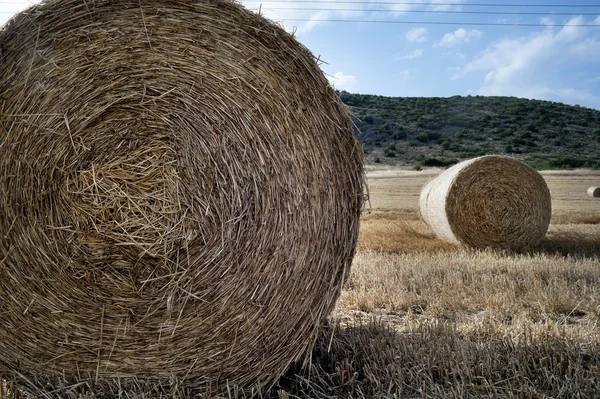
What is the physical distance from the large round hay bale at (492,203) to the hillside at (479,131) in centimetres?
1302

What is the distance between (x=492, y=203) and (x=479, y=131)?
80.3 feet

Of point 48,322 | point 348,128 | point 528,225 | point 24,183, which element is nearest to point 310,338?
point 348,128

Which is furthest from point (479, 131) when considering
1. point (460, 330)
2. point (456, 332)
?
point (456, 332)

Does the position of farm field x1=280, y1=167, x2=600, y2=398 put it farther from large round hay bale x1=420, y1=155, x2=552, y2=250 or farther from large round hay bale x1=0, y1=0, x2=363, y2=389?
large round hay bale x1=0, y1=0, x2=363, y2=389

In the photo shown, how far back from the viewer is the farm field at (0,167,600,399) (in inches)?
116

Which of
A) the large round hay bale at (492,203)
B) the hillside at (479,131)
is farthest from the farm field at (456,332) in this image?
the hillside at (479,131)

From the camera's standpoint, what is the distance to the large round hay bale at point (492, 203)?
838 centimetres

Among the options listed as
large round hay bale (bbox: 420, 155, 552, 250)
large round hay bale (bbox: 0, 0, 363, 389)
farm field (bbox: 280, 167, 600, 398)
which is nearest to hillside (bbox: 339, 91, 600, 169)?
large round hay bale (bbox: 420, 155, 552, 250)

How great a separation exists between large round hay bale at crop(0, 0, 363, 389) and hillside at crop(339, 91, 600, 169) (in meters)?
18.5

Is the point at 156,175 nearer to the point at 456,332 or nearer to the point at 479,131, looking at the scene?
the point at 456,332

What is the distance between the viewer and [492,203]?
27.7 feet

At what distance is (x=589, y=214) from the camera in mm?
12320

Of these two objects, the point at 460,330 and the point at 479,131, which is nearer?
the point at 460,330

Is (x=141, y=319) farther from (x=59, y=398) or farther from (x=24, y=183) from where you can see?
(x=24, y=183)
